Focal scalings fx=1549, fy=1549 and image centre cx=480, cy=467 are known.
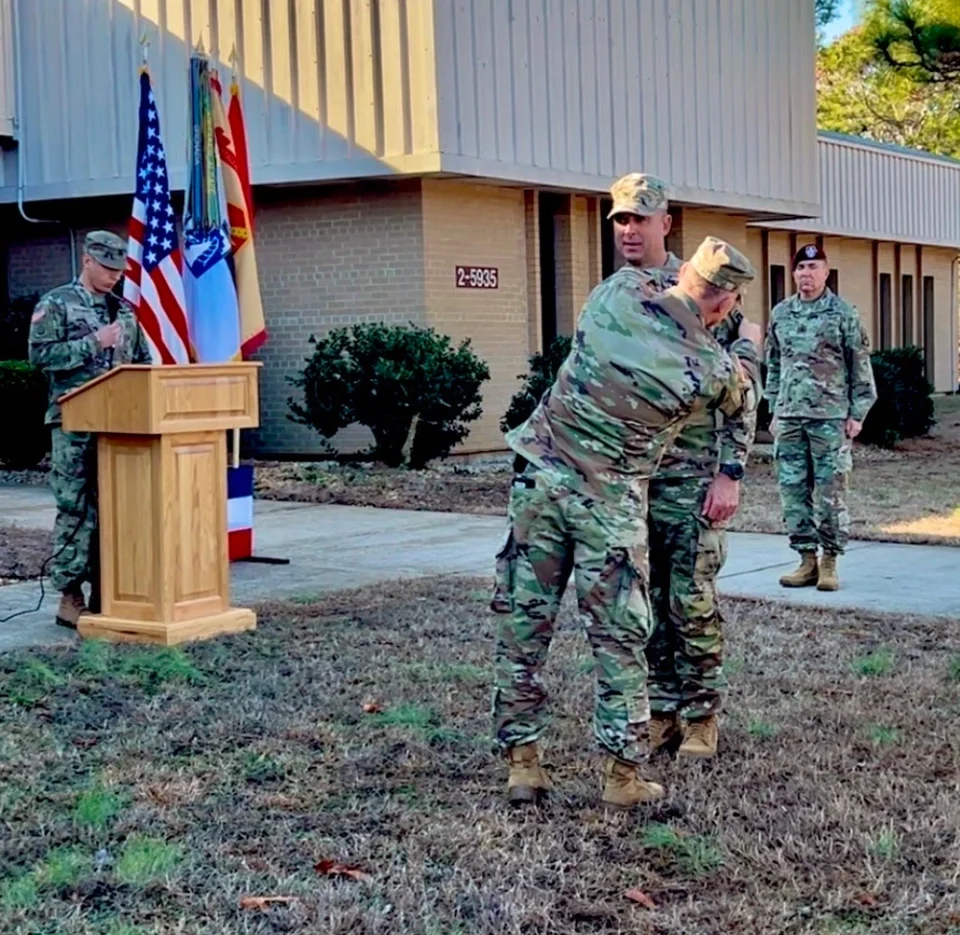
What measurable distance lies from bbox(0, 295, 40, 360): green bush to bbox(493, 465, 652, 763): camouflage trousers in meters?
13.6

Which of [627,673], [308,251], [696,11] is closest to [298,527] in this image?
[308,251]

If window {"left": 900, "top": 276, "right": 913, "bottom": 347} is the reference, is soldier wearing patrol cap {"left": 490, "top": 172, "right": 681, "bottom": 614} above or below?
below

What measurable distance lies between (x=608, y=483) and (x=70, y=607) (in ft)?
12.3

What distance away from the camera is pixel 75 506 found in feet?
23.7

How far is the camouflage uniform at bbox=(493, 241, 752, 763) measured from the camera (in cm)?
448

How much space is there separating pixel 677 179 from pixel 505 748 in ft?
50.5

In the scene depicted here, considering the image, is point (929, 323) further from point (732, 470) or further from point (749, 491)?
point (732, 470)

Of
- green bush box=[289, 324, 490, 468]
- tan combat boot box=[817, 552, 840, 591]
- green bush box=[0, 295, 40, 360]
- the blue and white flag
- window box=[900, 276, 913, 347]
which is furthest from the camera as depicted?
window box=[900, 276, 913, 347]

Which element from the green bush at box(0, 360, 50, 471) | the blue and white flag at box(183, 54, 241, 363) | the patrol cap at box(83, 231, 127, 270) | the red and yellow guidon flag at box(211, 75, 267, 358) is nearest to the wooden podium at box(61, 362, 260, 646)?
the patrol cap at box(83, 231, 127, 270)

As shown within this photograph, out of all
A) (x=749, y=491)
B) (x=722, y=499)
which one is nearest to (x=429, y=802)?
(x=722, y=499)

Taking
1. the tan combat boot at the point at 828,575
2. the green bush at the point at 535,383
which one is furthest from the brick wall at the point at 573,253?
the tan combat boot at the point at 828,575

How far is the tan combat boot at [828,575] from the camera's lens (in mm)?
8570

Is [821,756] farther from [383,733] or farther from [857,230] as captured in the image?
[857,230]

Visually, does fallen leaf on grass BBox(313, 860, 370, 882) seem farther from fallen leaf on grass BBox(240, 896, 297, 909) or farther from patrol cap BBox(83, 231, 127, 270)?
patrol cap BBox(83, 231, 127, 270)
